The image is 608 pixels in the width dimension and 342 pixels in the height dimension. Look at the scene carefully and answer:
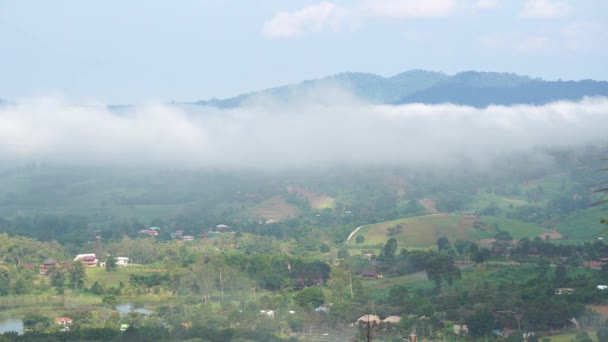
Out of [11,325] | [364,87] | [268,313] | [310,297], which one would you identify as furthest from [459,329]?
[364,87]

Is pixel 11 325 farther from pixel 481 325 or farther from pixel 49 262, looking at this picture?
pixel 481 325

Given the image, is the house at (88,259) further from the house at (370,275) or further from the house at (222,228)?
the house at (370,275)

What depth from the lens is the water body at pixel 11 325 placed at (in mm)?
29150

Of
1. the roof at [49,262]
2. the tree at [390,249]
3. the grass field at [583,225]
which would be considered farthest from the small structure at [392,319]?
the roof at [49,262]

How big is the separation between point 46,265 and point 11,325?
1405 cm

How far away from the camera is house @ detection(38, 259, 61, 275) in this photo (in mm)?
43062

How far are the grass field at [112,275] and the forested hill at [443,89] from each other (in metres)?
104

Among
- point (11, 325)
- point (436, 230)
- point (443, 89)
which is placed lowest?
point (11, 325)

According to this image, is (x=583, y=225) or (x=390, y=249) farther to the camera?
(x=583, y=225)

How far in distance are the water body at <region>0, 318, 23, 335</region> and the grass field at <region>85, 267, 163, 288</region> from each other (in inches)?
308

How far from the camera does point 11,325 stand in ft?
99.5

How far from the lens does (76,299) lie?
36.6m

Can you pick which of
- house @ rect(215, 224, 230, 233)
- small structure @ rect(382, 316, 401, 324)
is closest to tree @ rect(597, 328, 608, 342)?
small structure @ rect(382, 316, 401, 324)

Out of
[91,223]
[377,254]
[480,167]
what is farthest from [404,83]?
[377,254]
